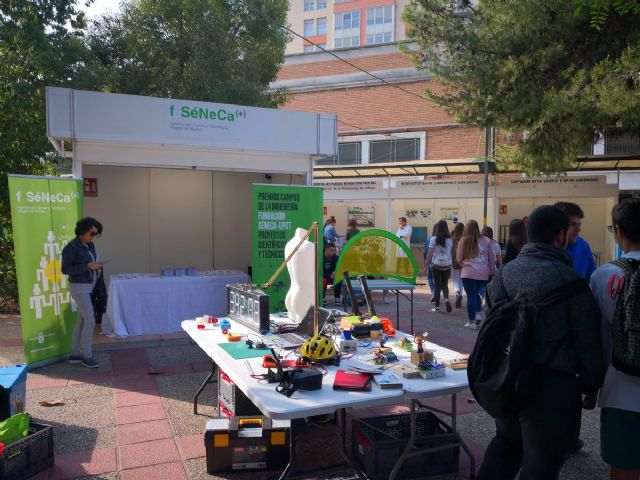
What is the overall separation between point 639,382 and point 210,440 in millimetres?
2344

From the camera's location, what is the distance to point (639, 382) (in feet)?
6.95

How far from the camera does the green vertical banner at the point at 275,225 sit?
7.12 m

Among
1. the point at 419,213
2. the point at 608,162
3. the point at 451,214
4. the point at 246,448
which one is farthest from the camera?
the point at 419,213

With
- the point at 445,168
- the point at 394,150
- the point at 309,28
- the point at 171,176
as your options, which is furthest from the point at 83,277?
the point at 309,28

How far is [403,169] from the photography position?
45.8ft

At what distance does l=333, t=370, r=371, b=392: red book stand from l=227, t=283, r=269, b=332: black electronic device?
1169 millimetres

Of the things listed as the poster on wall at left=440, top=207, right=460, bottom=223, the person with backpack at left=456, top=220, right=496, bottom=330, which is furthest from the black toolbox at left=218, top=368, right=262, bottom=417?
the poster on wall at left=440, top=207, right=460, bottom=223

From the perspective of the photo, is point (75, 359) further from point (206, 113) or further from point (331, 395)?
point (331, 395)

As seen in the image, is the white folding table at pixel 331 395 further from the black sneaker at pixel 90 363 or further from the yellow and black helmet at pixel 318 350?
the black sneaker at pixel 90 363

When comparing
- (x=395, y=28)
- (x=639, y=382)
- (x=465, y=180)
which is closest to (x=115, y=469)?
(x=639, y=382)

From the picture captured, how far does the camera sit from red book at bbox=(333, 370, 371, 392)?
2.67 meters

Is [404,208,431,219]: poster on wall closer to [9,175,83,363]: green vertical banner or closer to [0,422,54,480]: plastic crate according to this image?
[9,175,83,363]: green vertical banner

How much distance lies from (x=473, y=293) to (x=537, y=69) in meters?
3.25

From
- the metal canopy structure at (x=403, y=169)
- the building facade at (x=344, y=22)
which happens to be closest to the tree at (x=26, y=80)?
the metal canopy structure at (x=403, y=169)
